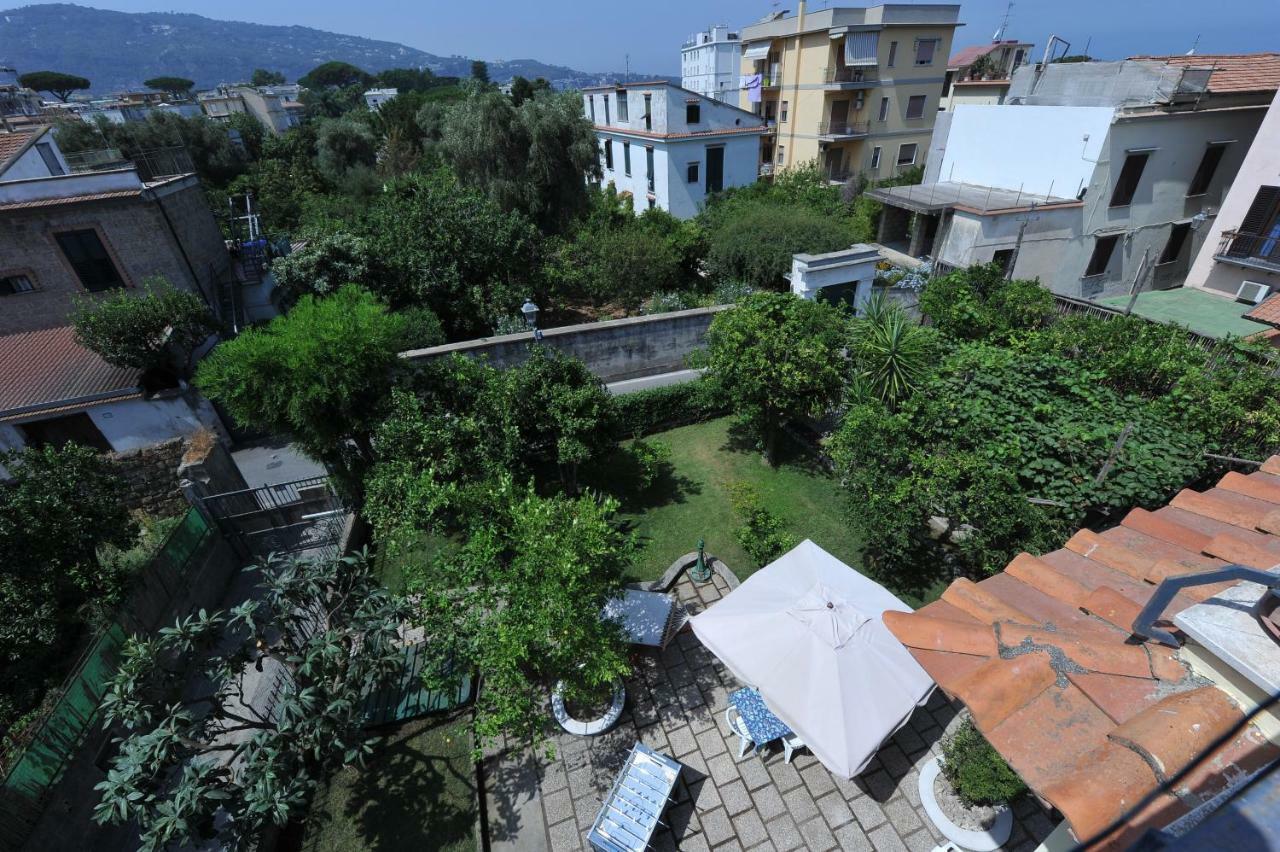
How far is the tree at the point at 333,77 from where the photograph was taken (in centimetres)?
14825

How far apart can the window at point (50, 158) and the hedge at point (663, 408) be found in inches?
793

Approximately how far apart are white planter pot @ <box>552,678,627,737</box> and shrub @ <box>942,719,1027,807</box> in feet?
14.1

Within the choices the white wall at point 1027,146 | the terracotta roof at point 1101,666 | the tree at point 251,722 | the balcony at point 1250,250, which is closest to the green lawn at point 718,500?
the tree at point 251,722

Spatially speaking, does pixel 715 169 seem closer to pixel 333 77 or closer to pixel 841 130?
pixel 841 130

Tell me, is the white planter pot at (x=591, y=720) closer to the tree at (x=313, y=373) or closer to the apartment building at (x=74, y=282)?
the tree at (x=313, y=373)

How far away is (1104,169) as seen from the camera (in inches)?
715

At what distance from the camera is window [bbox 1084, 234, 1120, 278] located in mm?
19938

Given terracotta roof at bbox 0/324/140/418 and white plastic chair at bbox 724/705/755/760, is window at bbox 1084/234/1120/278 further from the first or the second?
terracotta roof at bbox 0/324/140/418

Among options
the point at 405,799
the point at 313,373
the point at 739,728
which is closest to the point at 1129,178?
the point at 739,728

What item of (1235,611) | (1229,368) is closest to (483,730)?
(1235,611)

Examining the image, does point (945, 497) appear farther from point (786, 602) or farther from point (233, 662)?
point (233, 662)

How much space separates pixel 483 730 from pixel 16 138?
24.1 metres

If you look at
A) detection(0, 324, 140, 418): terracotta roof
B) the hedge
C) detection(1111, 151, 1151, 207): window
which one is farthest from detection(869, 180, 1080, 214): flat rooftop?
detection(0, 324, 140, 418): terracotta roof

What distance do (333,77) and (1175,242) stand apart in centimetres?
19030
